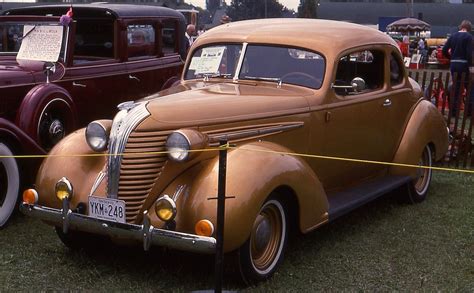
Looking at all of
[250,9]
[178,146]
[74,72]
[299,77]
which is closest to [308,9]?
[250,9]

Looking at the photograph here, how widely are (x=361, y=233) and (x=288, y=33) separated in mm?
1811

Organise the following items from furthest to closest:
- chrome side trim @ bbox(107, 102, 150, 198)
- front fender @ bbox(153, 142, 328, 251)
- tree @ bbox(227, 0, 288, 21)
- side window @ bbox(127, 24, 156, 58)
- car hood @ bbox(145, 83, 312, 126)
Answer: tree @ bbox(227, 0, 288, 21)
side window @ bbox(127, 24, 156, 58)
car hood @ bbox(145, 83, 312, 126)
chrome side trim @ bbox(107, 102, 150, 198)
front fender @ bbox(153, 142, 328, 251)

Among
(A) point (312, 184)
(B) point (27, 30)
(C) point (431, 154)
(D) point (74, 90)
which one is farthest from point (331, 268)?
(B) point (27, 30)

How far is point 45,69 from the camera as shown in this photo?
6.19m

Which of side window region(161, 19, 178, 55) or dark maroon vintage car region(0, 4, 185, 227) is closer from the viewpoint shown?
dark maroon vintage car region(0, 4, 185, 227)

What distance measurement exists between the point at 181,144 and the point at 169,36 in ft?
15.5

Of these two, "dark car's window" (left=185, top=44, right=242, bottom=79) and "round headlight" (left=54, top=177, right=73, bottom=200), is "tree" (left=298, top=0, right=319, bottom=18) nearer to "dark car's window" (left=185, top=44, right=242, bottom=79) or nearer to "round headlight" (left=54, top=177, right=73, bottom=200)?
"dark car's window" (left=185, top=44, right=242, bottom=79)

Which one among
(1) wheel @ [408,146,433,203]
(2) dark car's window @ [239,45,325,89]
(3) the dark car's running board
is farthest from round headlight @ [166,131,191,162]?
(1) wheel @ [408,146,433,203]

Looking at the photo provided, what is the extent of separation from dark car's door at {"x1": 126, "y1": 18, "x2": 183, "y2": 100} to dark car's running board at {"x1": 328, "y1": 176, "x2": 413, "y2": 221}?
312 cm

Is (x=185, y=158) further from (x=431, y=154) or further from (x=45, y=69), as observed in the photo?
(x=431, y=154)

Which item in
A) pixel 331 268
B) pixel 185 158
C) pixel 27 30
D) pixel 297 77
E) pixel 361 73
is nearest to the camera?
pixel 185 158

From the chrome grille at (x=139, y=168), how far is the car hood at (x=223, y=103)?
172 millimetres

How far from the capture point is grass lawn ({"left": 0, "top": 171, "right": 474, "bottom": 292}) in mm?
4230

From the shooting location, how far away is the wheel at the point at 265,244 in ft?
13.3
